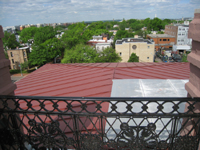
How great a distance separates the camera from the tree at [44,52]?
121 feet

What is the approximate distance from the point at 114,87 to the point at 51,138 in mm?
3467

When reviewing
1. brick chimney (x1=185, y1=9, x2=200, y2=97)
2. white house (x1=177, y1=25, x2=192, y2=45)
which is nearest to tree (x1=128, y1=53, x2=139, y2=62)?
brick chimney (x1=185, y1=9, x2=200, y2=97)

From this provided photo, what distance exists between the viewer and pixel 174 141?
252cm

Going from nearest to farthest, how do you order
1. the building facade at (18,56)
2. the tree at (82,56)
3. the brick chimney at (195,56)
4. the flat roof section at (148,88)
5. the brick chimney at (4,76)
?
the brick chimney at (195,56) → the brick chimney at (4,76) → the flat roof section at (148,88) → the tree at (82,56) → the building facade at (18,56)

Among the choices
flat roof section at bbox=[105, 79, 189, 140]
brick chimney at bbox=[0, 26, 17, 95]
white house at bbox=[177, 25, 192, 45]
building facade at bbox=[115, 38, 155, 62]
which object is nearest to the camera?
brick chimney at bbox=[0, 26, 17, 95]

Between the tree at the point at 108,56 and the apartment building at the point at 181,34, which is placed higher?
the apartment building at the point at 181,34

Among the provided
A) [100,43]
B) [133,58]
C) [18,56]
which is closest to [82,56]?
[133,58]

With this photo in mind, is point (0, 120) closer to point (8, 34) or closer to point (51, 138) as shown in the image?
point (51, 138)

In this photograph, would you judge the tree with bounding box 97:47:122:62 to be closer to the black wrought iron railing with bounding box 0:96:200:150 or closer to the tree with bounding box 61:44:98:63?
the tree with bounding box 61:44:98:63


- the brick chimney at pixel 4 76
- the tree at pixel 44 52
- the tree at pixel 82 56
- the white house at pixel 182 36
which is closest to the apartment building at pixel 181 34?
the white house at pixel 182 36

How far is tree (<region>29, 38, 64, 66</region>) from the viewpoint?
37031 millimetres

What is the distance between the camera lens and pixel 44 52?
38094 mm

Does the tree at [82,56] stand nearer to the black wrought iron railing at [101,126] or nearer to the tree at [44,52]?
the tree at [44,52]

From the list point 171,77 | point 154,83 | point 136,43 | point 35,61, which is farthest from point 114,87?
point 35,61
